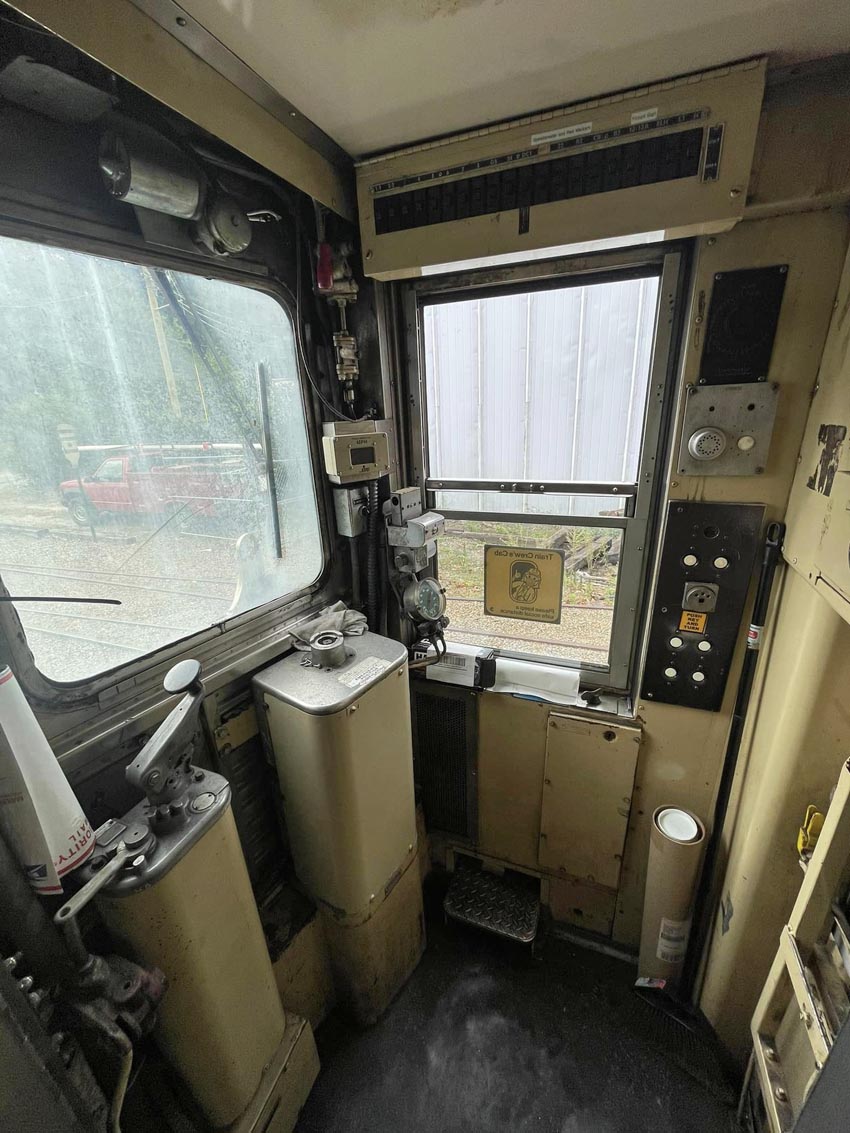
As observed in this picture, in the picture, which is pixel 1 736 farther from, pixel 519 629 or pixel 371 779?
pixel 519 629

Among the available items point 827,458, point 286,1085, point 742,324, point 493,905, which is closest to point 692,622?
point 827,458

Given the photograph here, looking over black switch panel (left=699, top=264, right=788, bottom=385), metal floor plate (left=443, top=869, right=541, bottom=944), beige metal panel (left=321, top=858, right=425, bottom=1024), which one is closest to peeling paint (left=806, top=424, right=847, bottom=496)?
black switch panel (left=699, top=264, right=788, bottom=385)

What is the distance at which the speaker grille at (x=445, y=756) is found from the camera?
74.2 inches

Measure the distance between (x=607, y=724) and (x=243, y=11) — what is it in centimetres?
207

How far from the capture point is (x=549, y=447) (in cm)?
163

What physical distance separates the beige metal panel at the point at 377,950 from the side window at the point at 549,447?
1020 millimetres

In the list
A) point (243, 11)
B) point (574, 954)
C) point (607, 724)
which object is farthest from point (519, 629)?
point (243, 11)

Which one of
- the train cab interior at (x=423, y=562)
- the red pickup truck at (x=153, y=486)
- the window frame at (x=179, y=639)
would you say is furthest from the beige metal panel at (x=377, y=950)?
the red pickup truck at (x=153, y=486)

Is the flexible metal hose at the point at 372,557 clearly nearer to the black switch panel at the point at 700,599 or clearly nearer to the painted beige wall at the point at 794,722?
the black switch panel at the point at 700,599

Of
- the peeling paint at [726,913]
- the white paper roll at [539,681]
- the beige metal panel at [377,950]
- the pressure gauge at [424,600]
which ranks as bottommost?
the beige metal panel at [377,950]

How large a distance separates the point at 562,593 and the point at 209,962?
149 cm

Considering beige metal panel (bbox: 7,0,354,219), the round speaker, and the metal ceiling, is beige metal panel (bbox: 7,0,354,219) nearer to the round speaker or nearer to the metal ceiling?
the metal ceiling

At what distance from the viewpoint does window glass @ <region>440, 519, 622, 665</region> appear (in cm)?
167

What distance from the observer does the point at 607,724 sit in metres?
1.63
